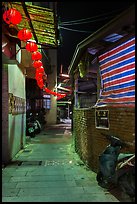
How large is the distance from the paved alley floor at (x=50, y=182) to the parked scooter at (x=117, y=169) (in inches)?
26.1

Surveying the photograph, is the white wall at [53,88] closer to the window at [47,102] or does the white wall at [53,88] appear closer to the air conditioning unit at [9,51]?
the window at [47,102]

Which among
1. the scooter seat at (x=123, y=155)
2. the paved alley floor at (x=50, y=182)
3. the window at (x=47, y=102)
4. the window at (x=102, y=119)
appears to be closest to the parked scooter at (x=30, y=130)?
the paved alley floor at (x=50, y=182)

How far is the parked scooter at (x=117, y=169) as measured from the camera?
4953 millimetres

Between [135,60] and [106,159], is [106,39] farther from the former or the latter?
[106,159]

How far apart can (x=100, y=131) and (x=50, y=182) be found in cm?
230

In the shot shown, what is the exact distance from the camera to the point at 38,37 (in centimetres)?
1051

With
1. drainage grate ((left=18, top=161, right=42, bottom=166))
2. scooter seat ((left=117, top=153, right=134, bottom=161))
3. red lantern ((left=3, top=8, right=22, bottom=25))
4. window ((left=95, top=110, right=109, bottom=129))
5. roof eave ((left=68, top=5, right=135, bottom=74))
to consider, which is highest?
red lantern ((left=3, top=8, right=22, bottom=25))

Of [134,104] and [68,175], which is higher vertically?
[134,104]

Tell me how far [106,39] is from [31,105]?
21.1 m

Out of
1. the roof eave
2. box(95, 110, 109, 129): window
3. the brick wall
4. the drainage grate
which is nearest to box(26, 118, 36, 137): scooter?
the drainage grate

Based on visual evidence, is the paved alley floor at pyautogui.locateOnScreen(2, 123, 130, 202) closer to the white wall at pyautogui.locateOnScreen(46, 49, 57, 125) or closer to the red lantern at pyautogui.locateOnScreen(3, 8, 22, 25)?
the red lantern at pyautogui.locateOnScreen(3, 8, 22, 25)

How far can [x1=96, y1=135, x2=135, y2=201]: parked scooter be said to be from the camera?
16.3 feet

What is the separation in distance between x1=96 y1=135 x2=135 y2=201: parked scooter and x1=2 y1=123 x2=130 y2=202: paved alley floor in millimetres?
663

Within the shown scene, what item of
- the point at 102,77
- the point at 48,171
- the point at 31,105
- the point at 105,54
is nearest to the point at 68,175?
the point at 48,171
